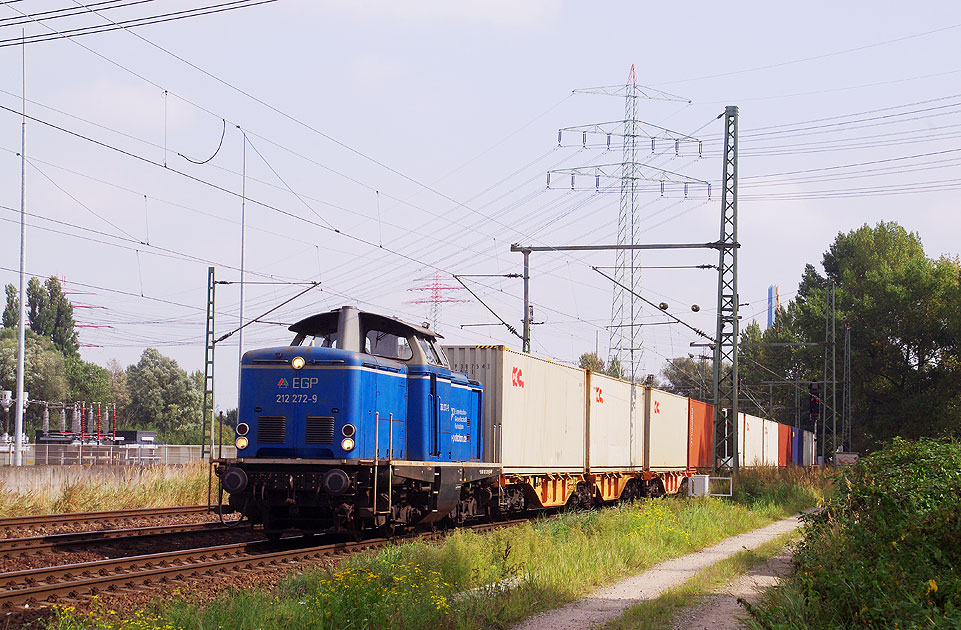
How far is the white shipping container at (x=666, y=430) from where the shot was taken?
28922mm

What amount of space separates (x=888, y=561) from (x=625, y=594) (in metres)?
3.75

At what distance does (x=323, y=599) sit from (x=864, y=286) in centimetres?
7465

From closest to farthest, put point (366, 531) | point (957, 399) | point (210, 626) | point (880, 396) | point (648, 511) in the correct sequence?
point (210, 626), point (366, 531), point (648, 511), point (957, 399), point (880, 396)

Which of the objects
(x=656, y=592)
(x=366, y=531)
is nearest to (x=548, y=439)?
(x=366, y=531)

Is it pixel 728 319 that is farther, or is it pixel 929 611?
pixel 728 319

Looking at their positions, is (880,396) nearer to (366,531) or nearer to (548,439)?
(548,439)

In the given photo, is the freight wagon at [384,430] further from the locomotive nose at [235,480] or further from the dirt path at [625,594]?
the dirt path at [625,594]

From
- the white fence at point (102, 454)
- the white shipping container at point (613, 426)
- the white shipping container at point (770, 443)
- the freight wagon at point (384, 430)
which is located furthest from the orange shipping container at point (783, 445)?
the freight wagon at point (384, 430)

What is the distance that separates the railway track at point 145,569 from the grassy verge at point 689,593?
5.12 meters

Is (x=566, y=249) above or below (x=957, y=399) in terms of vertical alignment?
above

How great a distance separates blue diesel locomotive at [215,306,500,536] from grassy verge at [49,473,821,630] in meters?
1.35

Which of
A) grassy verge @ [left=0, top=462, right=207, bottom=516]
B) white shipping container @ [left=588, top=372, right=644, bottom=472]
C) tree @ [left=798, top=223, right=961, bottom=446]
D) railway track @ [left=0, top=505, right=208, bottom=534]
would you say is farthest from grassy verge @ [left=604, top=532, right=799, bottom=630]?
tree @ [left=798, top=223, right=961, bottom=446]

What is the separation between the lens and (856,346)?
7250 cm

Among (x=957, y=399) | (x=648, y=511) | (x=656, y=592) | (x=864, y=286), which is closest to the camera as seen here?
(x=656, y=592)
